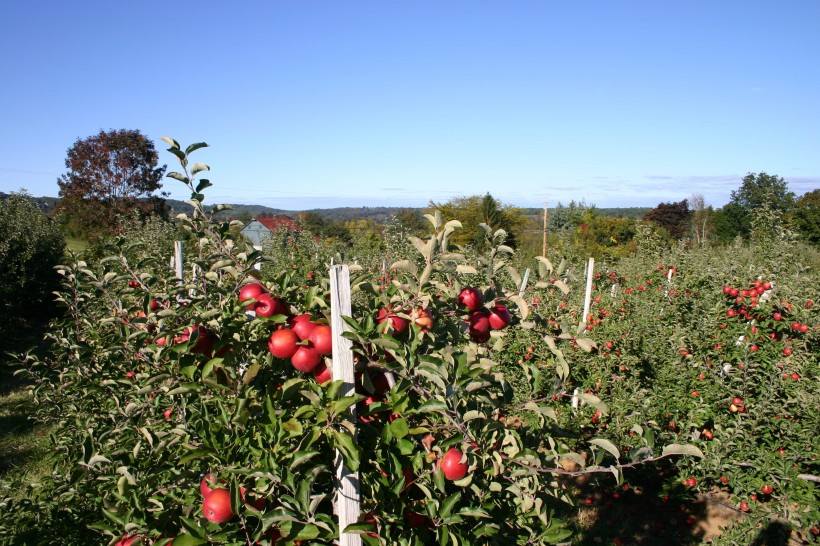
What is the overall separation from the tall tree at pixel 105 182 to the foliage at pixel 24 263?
7.24 meters

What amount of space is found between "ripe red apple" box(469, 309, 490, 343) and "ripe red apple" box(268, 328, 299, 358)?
0.48 meters

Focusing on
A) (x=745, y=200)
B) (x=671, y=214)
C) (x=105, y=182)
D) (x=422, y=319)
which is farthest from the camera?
(x=671, y=214)

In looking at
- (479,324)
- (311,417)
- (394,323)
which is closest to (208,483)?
(311,417)

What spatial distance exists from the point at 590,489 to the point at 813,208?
27396mm

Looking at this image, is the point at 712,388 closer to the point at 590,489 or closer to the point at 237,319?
the point at 590,489

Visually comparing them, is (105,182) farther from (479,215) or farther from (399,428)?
(399,428)

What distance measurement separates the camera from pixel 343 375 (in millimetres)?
1160

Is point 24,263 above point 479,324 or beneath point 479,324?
beneath

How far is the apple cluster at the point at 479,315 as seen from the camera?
135 cm

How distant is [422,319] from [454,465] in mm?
353

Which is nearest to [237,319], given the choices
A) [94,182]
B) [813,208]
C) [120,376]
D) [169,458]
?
[169,458]

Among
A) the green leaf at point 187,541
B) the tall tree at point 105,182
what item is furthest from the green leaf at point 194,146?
the tall tree at point 105,182

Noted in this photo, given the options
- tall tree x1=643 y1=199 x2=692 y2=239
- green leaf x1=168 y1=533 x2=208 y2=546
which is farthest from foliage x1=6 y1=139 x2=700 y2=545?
tall tree x1=643 y1=199 x2=692 y2=239

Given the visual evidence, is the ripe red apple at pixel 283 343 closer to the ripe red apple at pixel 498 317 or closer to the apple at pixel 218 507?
the apple at pixel 218 507
